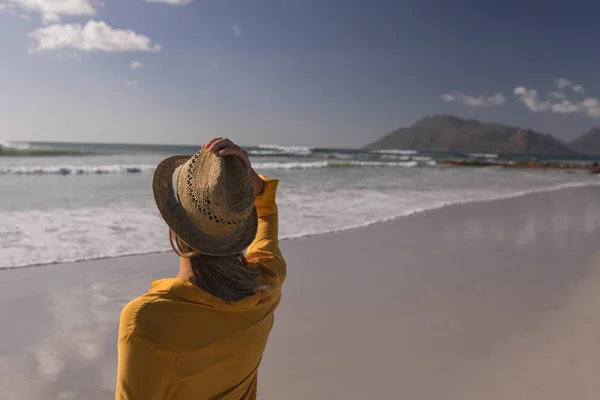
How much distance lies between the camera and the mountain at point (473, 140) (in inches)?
4313

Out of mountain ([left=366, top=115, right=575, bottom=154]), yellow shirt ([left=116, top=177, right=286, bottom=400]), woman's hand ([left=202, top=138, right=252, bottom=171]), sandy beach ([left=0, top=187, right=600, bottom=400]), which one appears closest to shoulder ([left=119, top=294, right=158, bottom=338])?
yellow shirt ([left=116, top=177, right=286, bottom=400])

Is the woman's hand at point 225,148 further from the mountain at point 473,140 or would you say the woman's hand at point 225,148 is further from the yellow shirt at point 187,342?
the mountain at point 473,140

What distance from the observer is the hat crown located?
1032 mm

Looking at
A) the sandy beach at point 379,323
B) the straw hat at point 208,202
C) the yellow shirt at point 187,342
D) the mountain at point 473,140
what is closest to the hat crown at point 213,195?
the straw hat at point 208,202

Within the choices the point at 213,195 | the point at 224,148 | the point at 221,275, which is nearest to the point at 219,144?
the point at 224,148

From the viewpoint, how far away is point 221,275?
42.8 inches

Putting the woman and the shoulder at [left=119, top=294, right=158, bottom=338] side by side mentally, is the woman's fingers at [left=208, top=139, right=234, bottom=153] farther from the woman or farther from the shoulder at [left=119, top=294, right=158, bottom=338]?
the shoulder at [left=119, top=294, right=158, bottom=338]

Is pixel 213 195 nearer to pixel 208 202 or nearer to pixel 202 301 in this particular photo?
pixel 208 202

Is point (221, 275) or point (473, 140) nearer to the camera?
point (221, 275)

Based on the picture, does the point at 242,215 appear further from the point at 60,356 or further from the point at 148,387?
the point at 60,356

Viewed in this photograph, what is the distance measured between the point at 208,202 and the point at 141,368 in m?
0.37

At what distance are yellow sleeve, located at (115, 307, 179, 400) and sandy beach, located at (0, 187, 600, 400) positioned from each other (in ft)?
5.79

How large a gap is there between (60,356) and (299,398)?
62.3 inches

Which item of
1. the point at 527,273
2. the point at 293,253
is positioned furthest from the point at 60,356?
the point at 527,273
